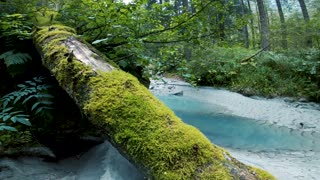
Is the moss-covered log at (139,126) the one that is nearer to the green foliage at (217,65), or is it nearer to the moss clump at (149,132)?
the moss clump at (149,132)

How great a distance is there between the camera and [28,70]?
3.47 meters

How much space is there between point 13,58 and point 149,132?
215 centimetres

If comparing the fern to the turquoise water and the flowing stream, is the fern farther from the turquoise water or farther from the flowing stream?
the turquoise water

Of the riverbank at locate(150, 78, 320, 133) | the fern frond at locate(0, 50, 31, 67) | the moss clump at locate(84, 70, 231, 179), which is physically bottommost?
the riverbank at locate(150, 78, 320, 133)

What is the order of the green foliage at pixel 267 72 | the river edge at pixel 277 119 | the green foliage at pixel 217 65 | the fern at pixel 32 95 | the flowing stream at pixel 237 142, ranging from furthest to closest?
1. the green foliage at pixel 217 65
2. the green foliage at pixel 267 72
3. the river edge at pixel 277 119
4. the flowing stream at pixel 237 142
5. the fern at pixel 32 95

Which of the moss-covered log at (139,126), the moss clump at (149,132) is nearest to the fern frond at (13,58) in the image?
the moss-covered log at (139,126)

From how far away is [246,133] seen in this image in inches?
232

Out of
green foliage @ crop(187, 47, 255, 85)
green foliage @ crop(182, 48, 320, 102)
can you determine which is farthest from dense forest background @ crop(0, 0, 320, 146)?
green foliage @ crop(187, 47, 255, 85)

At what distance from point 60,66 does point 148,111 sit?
1.21 meters

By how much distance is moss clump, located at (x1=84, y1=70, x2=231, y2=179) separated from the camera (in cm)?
156

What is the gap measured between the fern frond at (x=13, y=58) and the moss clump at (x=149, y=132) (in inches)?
51.9

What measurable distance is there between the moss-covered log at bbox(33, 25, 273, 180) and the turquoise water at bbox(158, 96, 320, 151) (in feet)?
11.2

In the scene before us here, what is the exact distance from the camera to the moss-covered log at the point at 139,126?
5.14 ft

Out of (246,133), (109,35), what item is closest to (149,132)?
(109,35)
